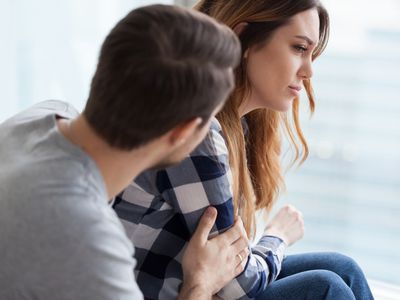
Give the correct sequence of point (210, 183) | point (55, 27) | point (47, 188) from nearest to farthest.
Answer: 1. point (47, 188)
2. point (210, 183)
3. point (55, 27)

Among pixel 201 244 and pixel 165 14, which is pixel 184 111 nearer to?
pixel 165 14

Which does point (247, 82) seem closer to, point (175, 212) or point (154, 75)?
point (175, 212)

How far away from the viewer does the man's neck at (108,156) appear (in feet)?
3.08

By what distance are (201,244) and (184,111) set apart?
0.42 meters

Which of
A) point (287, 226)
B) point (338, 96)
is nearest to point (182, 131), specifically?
point (287, 226)

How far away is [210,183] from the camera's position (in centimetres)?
127

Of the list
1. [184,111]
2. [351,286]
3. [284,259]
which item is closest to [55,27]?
[284,259]

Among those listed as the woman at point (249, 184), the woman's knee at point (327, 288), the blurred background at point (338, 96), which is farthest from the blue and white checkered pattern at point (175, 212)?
the blurred background at point (338, 96)

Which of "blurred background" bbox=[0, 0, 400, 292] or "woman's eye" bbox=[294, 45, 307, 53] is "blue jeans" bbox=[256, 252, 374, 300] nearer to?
"woman's eye" bbox=[294, 45, 307, 53]

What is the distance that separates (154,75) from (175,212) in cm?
47

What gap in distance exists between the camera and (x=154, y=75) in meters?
0.90

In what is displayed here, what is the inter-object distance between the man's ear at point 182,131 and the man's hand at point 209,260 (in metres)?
0.35

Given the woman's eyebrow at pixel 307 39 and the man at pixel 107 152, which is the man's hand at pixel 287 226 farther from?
the man at pixel 107 152

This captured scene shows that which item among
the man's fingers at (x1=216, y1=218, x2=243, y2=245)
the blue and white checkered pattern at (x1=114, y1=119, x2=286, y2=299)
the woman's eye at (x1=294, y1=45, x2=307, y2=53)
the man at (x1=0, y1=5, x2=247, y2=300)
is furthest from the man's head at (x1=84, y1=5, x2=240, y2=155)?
the woman's eye at (x1=294, y1=45, x2=307, y2=53)
